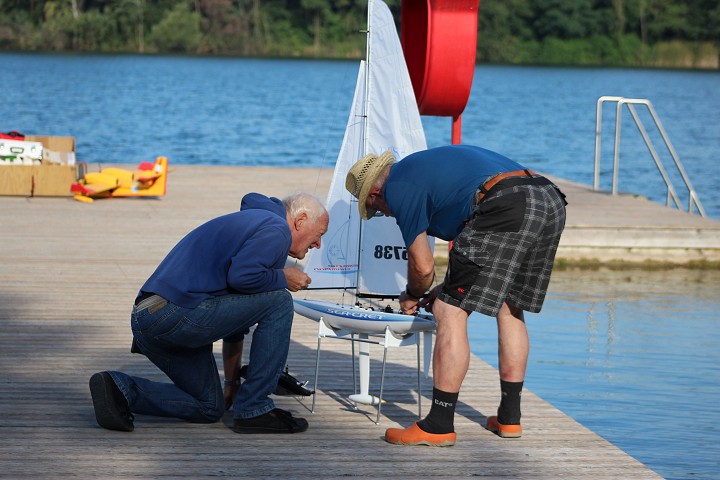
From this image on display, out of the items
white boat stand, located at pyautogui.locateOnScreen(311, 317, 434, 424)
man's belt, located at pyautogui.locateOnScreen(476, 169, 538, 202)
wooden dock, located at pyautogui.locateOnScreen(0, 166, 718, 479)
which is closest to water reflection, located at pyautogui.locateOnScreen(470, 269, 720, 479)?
wooden dock, located at pyautogui.locateOnScreen(0, 166, 718, 479)

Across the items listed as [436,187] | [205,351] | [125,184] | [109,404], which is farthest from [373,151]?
[125,184]

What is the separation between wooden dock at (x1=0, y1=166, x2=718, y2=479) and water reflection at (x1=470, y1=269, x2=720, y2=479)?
105 cm

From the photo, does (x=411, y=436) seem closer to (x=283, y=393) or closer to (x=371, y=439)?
(x=371, y=439)

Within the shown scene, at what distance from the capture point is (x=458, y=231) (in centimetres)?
532

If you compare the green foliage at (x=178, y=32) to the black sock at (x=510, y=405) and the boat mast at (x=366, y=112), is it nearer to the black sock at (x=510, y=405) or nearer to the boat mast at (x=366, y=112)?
the boat mast at (x=366, y=112)

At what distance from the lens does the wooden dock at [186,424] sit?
4930 mm

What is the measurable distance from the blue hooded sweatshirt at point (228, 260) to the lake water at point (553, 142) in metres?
2.57

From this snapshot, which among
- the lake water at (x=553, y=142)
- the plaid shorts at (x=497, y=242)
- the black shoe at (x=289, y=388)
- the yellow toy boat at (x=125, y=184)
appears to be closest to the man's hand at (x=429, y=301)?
the plaid shorts at (x=497, y=242)

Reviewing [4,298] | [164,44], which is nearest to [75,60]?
[164,44]

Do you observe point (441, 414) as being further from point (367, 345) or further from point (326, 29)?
point (326, 29)

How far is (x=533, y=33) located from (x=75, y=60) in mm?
32691

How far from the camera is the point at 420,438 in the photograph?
5262 mm

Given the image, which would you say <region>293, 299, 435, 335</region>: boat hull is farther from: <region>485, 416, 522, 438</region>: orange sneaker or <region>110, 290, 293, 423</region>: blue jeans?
<region>485, 416, 522, 438</region>: orange sneaker

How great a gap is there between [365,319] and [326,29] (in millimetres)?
80466
